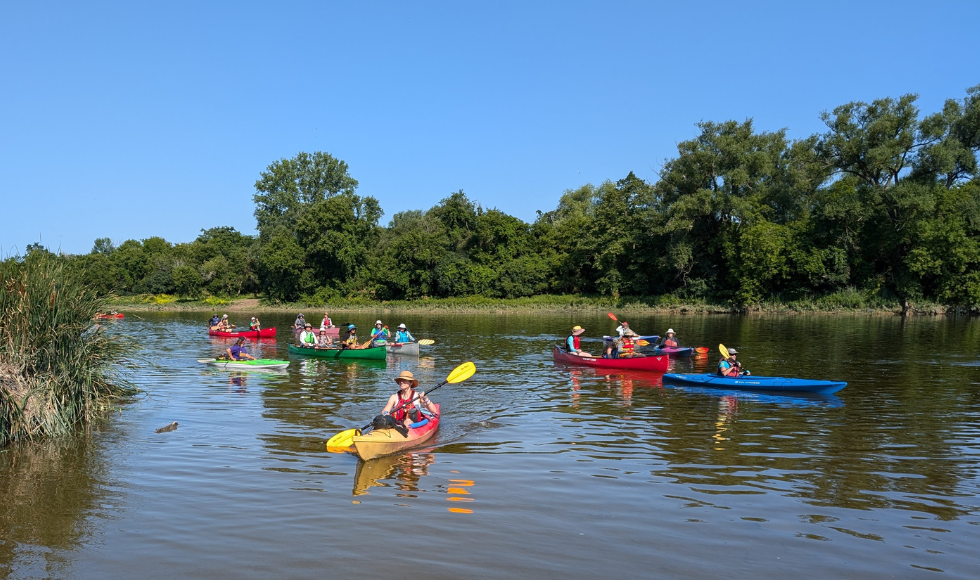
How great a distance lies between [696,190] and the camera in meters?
53.6

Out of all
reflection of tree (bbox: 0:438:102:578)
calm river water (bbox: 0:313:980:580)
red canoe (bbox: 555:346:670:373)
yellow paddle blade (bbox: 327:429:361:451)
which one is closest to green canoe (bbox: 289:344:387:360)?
calm river water (bbox: 0:313:980:580)

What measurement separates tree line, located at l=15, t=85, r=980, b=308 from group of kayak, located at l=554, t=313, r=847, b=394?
90.4 ft

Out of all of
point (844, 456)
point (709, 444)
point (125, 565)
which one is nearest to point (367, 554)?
point (125, 565)

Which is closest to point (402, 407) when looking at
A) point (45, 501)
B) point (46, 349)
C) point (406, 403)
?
point (406, 403)

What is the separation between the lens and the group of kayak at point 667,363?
51.2ft

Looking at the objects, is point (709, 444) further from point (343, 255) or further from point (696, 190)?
point (343, 255)

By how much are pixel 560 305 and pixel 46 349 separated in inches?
1855

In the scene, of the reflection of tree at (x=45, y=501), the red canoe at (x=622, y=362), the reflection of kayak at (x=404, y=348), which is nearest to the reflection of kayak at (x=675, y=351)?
the red canoe at (x=622, y=362)

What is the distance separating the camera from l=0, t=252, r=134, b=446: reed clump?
10.3m

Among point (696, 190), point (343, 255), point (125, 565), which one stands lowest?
point (125, 565)

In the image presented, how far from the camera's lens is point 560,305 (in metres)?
56.1

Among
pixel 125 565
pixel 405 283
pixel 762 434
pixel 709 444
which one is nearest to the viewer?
pixel 125 565

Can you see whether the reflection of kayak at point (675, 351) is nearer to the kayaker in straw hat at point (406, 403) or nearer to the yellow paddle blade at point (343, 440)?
the kayaker in straw hat at point (406, 403)

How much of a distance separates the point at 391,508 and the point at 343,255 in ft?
192
